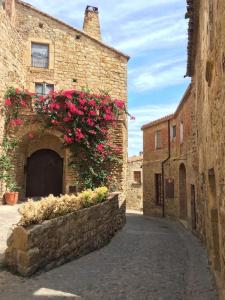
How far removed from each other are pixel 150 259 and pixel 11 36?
11.4 metres

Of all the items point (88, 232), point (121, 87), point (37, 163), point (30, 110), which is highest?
point (121, 87)

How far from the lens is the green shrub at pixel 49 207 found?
6332mm

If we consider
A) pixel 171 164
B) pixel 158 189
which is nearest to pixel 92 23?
pixel 171 164

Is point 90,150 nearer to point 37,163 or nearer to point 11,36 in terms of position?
point 37,163

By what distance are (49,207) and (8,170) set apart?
674 centimetres

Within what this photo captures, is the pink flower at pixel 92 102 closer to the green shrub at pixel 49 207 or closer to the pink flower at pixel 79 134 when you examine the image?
the pink flower at pixel 79 134

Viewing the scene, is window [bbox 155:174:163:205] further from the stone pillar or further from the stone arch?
the stone pillar

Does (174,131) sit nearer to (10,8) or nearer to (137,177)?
(10,8)

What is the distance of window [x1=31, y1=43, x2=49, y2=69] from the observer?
55.1 ft

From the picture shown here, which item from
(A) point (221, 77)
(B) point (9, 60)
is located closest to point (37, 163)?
(B) point (9, 60)

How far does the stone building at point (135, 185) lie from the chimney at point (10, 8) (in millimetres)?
15779

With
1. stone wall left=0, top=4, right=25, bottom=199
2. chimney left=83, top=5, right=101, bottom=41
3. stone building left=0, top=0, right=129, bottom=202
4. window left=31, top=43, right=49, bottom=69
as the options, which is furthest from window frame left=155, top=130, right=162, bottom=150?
stone wall left=0, top=4, right=25, bottom=199

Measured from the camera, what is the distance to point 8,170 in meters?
13.0

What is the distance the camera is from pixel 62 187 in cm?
1527
